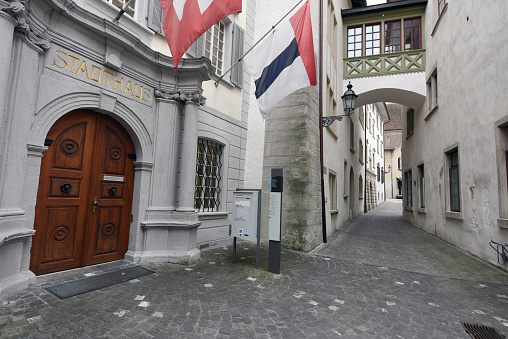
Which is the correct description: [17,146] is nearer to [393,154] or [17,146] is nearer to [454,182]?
[454,182]

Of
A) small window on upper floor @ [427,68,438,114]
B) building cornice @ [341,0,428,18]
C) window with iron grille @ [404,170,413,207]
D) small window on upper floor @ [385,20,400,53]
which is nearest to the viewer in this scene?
small window on upper floor @ [427,68,438,114]

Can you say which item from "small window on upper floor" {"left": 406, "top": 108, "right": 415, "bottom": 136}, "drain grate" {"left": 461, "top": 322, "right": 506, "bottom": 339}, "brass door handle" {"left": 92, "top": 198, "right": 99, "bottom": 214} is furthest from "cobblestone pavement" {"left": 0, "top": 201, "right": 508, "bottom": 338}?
"small window on upper floor" {"left": 406, "top": 108, "right": 415, "bottom": 136}

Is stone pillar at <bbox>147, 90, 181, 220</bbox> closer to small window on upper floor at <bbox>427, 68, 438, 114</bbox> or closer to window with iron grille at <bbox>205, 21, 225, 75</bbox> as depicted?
window with iron grille at <bbox>205, 21, 225, 75</bbox>

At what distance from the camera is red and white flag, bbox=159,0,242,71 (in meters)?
4.11

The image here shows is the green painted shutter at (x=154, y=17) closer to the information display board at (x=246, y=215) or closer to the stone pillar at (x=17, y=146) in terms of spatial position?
the stone pillar at (x=17, y=146)

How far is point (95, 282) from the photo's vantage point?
398 cm

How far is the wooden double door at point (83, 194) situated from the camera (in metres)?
4.12

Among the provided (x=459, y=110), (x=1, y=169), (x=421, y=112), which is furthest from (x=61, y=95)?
(x=421, y=112)

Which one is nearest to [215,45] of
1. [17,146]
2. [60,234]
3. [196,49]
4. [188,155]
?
[196,49]

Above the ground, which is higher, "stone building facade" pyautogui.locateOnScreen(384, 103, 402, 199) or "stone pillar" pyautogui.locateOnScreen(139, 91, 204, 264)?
"stone building facade" pyautogui.locateOnScreen(384, 103, 402, 199)

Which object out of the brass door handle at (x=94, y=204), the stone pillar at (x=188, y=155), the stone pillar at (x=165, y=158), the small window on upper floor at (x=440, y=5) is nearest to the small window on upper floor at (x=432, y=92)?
the small window on upper floor at (x=440, y=5)

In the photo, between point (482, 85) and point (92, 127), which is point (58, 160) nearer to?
point (92, 127)

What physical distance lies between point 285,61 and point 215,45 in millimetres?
2748

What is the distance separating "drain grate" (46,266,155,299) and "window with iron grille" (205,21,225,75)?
5.07 m
